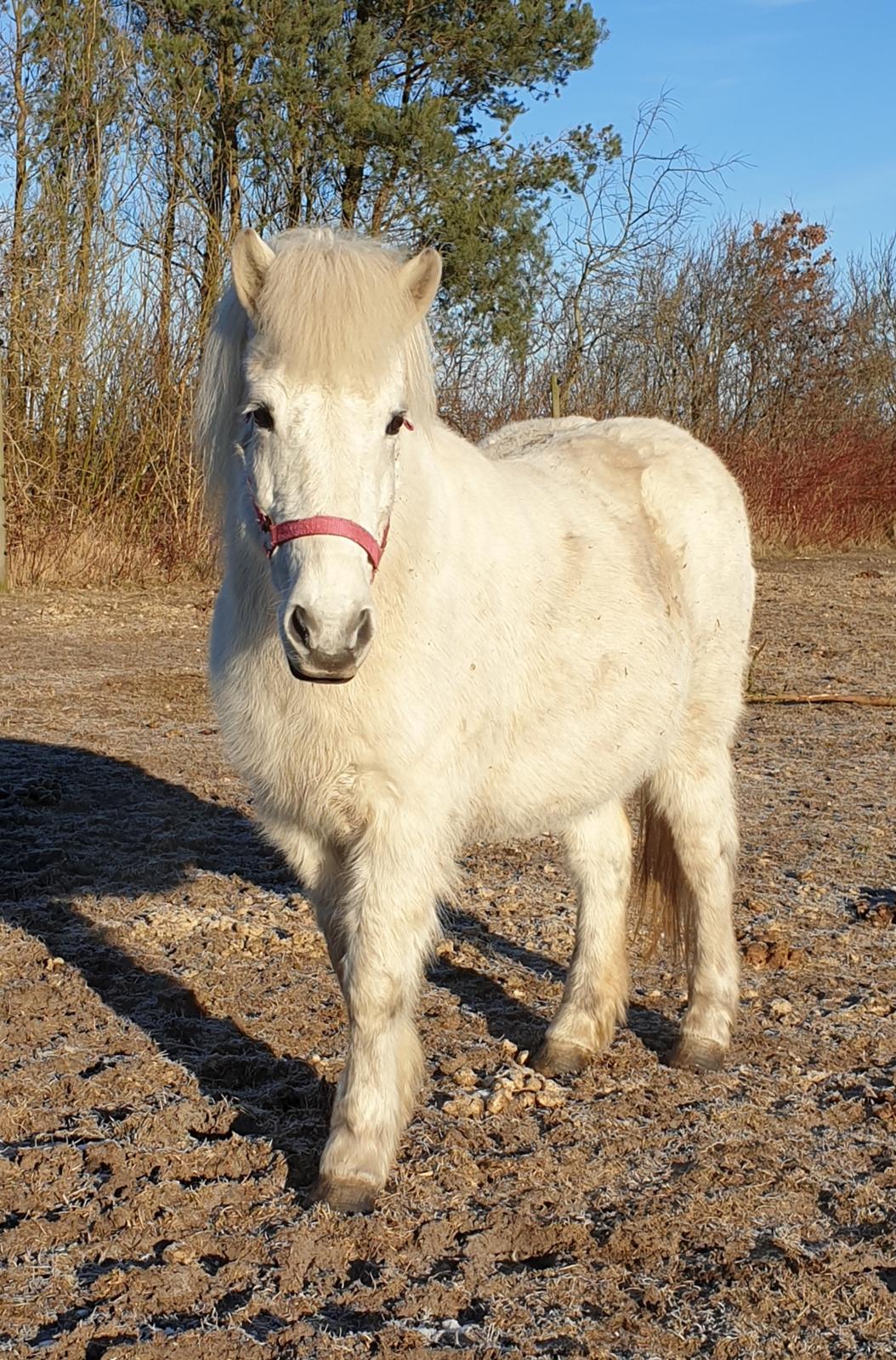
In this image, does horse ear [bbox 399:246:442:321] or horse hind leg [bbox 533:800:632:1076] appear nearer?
horse ear [bbox 399:246:442:321]

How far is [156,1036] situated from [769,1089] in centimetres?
164

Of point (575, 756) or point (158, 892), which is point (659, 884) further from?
point (158, 892)

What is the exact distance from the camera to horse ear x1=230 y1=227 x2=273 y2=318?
2410 millimetres

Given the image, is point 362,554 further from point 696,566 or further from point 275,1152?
point 696,566

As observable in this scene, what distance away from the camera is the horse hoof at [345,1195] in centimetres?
248

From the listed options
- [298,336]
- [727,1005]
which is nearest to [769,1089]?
[727,1005]

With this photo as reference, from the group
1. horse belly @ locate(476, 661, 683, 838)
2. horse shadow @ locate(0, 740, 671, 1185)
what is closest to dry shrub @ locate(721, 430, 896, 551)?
horse shadow @ locate(0, 740, 671, 1185)

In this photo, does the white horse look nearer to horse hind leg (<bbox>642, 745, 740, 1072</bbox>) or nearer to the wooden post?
horse hind leg (<bbox>642, 745, 740, 1072</bbox>)

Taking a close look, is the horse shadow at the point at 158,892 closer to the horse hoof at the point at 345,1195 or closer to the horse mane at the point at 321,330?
the horse hoof at the point at 345,1195

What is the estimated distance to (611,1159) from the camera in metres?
2.75

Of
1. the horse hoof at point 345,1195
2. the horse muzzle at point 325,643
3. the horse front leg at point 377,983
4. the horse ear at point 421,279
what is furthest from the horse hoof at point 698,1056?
the horse ear at point 421,279

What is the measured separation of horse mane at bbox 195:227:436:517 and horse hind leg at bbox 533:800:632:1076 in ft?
4.93

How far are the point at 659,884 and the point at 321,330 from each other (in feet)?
7.06

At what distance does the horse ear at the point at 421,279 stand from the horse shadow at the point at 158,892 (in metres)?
1.88
